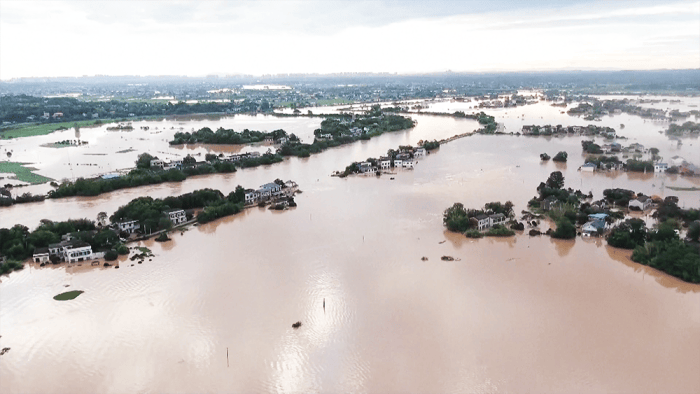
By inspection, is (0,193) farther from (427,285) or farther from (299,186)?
(427,285)

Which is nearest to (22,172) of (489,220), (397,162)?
(397,162)

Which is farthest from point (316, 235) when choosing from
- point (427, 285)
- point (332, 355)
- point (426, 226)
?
point (332, 355)

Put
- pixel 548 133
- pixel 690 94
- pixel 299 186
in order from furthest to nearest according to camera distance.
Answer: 1. pixel 690 94
2. pixel 548 133
3. pixel 299 186

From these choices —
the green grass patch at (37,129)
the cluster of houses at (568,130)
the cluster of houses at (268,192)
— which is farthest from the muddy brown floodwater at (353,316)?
the green grass patch at (37,129)

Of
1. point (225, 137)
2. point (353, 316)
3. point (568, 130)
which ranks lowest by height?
point (353, 316)

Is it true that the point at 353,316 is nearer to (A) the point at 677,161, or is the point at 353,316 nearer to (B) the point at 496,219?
(B) the point at 496,219

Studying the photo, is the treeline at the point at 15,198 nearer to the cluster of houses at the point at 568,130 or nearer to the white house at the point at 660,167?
the white house at the point at 660,167
